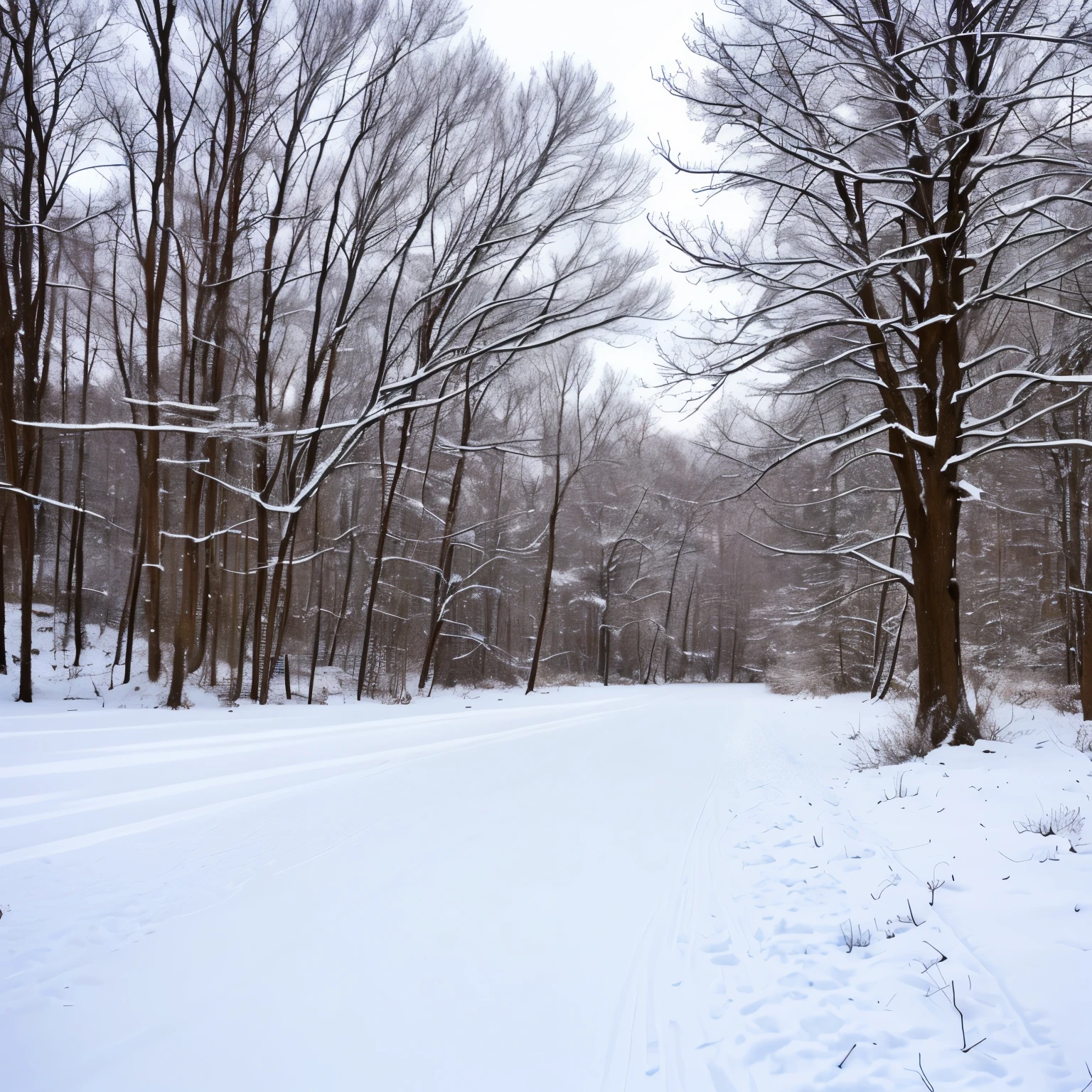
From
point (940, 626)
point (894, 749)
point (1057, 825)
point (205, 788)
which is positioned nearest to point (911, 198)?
point (940, 626)

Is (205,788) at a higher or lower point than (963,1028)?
lower

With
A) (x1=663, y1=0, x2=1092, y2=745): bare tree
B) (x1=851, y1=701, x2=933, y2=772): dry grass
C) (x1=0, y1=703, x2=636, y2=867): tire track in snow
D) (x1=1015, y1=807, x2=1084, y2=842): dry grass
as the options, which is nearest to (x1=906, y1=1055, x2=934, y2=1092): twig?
(x1=1015, y1=807, x2=1084, y2=842): dry grass

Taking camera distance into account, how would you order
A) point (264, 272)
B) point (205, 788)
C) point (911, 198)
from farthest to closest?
point (264, 272) → point (911, 198) → point (205, 788)

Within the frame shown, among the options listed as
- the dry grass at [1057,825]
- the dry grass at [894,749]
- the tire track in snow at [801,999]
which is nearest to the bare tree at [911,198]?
the dry grass at [894,749]

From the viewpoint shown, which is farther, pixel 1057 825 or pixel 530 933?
pixel 1057 825

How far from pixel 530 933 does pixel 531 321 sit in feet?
42.5

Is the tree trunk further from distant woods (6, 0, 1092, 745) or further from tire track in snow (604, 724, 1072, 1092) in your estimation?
tire track in snow (604, 724, 1072, 1092)

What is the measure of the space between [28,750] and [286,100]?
12.4 metres

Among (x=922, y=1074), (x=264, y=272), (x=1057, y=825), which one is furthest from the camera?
(x=264, y=272)

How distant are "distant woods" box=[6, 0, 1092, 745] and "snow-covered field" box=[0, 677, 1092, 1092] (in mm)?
4338

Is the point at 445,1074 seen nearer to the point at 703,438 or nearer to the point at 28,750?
the point at 28,750

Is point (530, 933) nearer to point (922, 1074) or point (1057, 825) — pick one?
point (922, 1074)

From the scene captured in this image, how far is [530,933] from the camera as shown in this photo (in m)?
3.20

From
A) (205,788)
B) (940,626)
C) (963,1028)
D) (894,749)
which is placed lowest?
(894,749)
